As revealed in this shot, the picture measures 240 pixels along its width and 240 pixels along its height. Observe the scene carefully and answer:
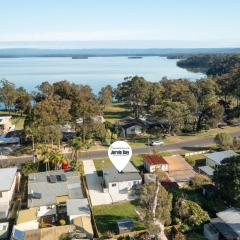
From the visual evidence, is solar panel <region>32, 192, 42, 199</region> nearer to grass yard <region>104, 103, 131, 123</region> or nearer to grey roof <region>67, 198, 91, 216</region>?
grey roof <region>67, 198, 91, 216</region>

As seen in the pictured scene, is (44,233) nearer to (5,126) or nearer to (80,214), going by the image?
(80,214)

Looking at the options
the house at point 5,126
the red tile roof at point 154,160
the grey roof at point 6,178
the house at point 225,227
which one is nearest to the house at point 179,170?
the red tile roof at point 154,160

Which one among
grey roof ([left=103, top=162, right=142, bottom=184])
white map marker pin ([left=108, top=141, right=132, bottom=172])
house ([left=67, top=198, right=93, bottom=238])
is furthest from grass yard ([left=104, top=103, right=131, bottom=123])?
house ([left=67, top=198, right=93, bottom=238])

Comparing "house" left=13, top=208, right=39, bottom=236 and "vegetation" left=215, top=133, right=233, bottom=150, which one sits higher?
"vegetation" left=215, top=133, right=233, bottom=150

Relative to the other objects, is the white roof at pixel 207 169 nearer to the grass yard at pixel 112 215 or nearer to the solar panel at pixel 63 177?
the grass yard at pixel 112 215

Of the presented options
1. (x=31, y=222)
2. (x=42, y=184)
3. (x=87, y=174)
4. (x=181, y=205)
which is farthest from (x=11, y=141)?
(x=181, y=205)

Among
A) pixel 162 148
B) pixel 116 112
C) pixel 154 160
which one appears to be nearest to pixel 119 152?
pixel 154 160
